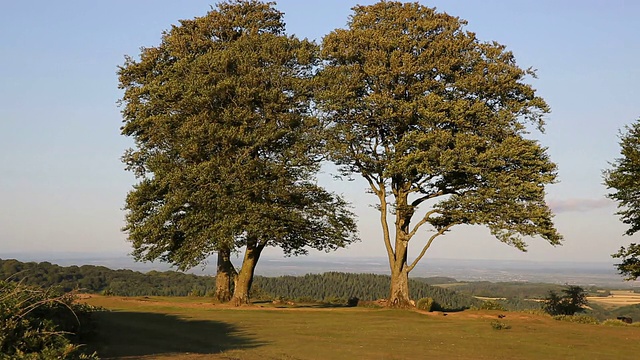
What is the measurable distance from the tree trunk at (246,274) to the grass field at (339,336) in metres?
5.80

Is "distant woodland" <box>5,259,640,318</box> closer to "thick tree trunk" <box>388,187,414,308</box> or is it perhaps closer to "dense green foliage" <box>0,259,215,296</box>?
"dense green foliage" <box>0,259,215,296</box>

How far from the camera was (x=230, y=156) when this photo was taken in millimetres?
42938

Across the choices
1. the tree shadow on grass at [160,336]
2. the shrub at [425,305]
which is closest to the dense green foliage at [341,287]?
the shrub at [425,305]

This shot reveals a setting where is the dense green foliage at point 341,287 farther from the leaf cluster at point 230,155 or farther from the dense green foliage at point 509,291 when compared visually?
the leaf cluster at point 230,155

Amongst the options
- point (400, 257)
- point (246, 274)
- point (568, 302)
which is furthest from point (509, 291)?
point (246, 274)

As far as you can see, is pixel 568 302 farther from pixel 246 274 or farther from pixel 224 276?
pixel 224 276

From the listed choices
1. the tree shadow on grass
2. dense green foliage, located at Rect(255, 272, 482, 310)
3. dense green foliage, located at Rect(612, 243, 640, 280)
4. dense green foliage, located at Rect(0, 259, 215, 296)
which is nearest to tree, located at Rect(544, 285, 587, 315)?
dense green foliage, located at Rect(612, 243, 640, 280)

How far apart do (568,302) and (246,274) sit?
23.4m

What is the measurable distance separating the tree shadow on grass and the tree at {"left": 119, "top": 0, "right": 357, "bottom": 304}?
35.2 ft

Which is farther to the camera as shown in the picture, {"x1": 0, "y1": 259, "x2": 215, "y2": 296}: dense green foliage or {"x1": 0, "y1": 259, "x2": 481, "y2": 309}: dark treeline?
{"x1": 0, "y1": 259, "x2": 481, "y2": 309}: dark treeline

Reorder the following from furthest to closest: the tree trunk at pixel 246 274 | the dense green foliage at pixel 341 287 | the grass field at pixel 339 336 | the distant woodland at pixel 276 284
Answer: the dense green foliage at pixel 341 287 → the distant woodland at pixel 276 284 → the tree trunk at pixel 246 274 → the grass field at pixel 339 336

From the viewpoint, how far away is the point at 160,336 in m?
24.6

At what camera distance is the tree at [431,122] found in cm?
4191

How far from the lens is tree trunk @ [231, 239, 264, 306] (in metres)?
44.8
